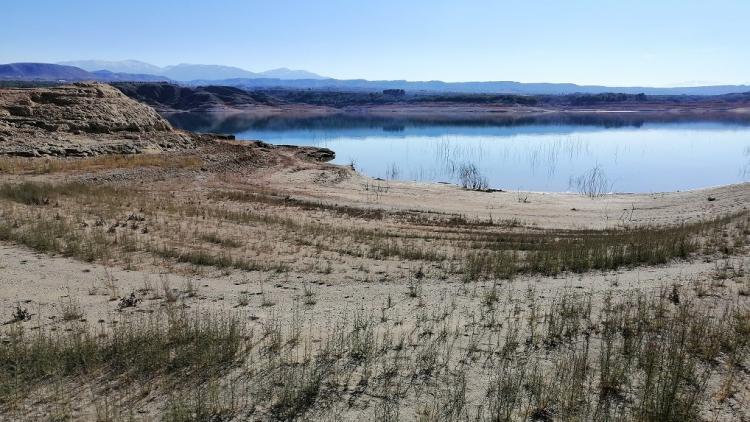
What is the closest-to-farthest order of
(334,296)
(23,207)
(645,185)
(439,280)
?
(334,296), (439,280), (23,207), (645,185)

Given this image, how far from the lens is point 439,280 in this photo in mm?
9430

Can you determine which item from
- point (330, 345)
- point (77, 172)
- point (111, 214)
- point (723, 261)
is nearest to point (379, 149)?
point (77, 172)

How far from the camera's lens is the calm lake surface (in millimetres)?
38031

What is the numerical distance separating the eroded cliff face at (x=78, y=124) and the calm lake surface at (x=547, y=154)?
14573mm

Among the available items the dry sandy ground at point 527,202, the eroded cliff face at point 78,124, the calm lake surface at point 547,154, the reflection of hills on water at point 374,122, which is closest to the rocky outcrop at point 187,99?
the reflection of hills on water at point 374,122

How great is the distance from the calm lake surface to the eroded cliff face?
14.6 metres

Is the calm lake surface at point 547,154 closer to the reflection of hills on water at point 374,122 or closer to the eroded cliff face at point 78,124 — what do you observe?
the reflection of hills on water at point 374,122

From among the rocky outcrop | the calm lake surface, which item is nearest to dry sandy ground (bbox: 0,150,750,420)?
the calm lake surface

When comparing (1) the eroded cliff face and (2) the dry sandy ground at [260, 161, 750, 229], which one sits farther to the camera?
(1) the eroded cliff face

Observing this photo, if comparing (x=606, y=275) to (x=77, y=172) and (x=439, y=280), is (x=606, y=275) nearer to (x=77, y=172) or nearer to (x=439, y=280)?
(x=439, y=280)

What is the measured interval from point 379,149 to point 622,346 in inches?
1894

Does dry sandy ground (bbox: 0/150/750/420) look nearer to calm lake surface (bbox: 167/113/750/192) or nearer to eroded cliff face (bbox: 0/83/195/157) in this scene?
eroded cliff face (bbox: 0/83/195/157)

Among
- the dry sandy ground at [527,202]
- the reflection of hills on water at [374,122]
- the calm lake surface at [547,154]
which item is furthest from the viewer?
the reflection of hills on water at [374,122]

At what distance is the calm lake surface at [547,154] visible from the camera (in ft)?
125
